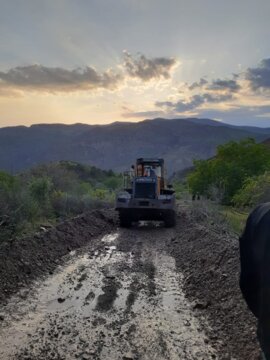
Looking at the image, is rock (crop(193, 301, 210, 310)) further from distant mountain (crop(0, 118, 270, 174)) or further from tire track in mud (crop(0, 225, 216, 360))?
distant mountain (crop(0, 118, 270, 174))

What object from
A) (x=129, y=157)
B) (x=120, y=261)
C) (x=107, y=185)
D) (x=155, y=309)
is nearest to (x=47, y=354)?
(x=155, y=309)

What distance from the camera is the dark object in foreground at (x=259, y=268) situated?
1.92m

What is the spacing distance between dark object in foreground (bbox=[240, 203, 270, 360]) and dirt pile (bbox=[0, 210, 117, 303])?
7.54 metres

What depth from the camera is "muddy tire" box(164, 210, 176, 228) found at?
73.2ft

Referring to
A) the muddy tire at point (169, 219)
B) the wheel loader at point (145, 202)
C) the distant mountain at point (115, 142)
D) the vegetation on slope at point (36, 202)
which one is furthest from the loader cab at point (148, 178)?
the distant mountain at point (115, 142)

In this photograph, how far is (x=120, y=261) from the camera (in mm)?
13281

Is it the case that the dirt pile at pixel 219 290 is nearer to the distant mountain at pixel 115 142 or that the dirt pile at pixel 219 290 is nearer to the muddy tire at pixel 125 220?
the muddy tire at pixel 125 220

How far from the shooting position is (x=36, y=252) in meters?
12.8

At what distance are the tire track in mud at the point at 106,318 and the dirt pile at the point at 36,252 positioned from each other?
0.50 m

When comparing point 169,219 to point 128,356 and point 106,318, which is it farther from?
point 128,356

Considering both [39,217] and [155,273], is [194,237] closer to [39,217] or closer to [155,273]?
[155,273]

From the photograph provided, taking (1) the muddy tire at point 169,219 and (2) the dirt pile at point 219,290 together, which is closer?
(2) the dirt pile at point 219,290

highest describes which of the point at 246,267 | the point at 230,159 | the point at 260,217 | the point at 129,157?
the point at 260,217

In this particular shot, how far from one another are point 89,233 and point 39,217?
3.14 meters
